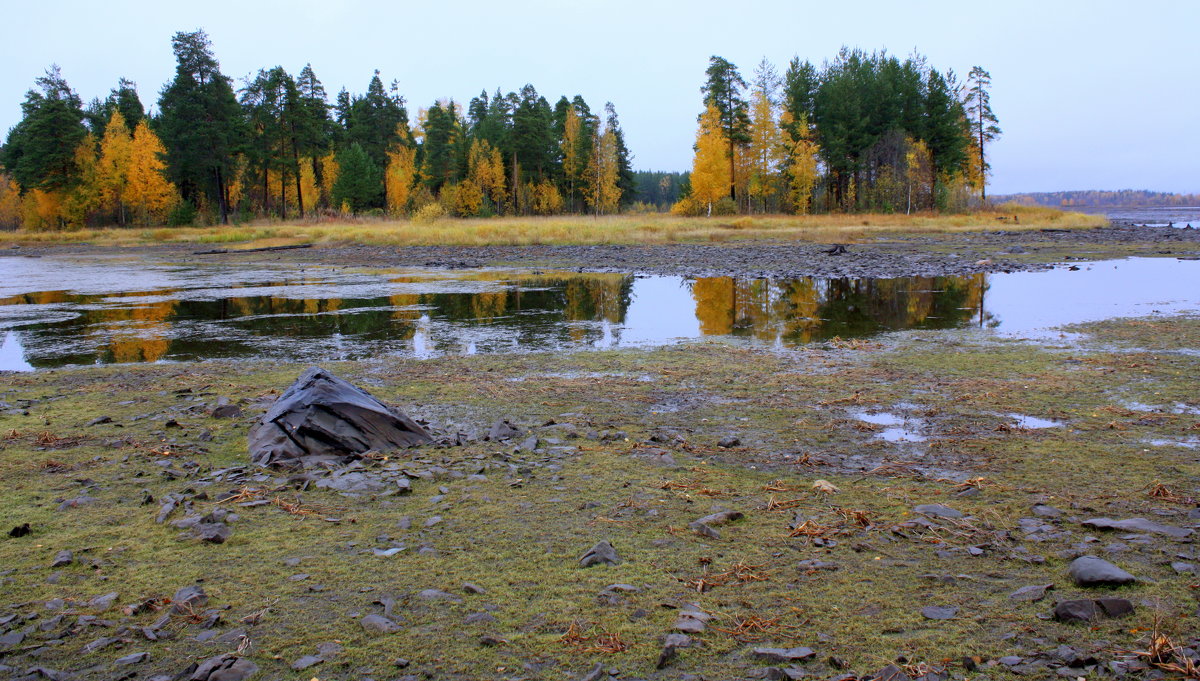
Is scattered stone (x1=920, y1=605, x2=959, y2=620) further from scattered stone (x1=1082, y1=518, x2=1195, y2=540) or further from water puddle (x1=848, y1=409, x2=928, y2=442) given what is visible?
water puddle (x1=848, y1=409, x2=928, y2=442)

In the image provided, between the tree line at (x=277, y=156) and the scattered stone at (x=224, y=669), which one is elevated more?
the tree line at (x=277, y=156)

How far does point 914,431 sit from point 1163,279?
19.8 m

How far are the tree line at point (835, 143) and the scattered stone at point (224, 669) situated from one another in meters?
62.6

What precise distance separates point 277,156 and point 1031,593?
74202 millimetres

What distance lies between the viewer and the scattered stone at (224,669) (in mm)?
3182

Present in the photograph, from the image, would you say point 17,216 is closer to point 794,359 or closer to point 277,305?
point 277,305

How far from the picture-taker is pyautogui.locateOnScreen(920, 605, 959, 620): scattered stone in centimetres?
355

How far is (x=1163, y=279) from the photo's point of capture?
21.4 metres

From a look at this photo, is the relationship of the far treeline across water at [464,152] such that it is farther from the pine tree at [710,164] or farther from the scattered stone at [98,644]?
the scattered stone at [98,644]

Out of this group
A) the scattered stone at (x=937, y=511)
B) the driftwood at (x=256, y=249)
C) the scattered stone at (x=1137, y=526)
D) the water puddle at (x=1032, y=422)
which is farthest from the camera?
the driftwood at (x=256, y=249)

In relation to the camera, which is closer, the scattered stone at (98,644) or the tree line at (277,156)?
the scattered stone at (98,644)

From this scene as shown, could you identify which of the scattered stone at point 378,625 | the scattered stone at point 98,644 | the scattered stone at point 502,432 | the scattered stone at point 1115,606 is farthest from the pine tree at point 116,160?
the scattered stone at point 1115,606

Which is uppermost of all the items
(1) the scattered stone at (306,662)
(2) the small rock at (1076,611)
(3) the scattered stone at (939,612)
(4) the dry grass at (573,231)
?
(4) the dry grass at (573,231)

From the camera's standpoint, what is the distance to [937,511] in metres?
4.85
